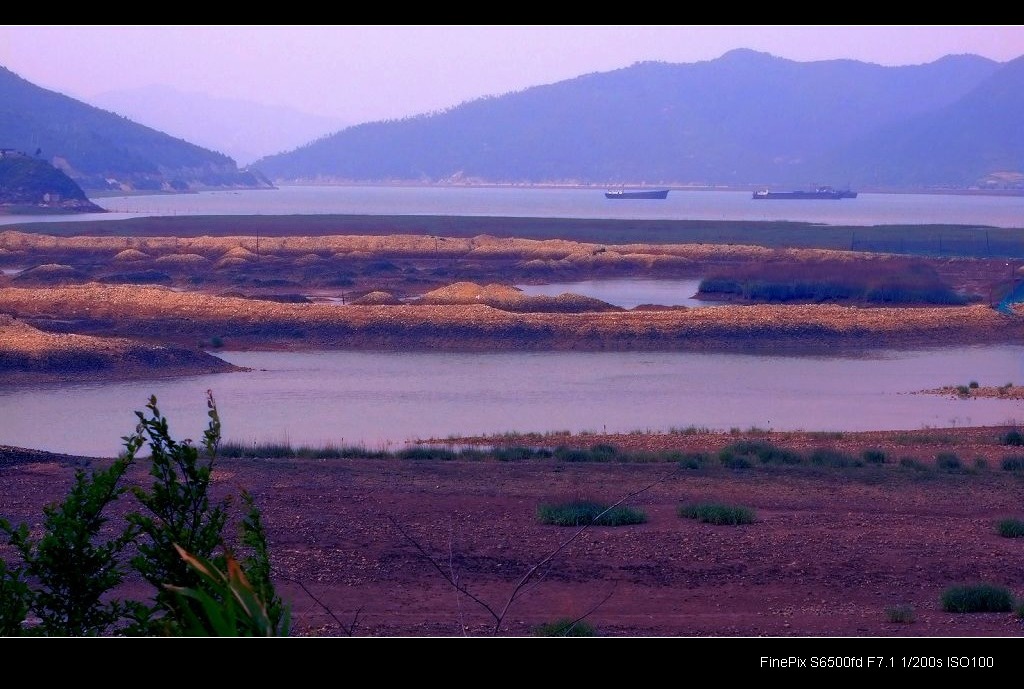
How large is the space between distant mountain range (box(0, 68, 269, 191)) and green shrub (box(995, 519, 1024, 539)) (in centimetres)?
8972

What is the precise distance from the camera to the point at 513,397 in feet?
71.2

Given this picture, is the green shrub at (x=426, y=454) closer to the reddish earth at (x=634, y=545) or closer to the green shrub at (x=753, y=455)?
the reddish earth at (x=634, y=545)

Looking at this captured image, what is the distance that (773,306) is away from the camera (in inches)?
1330

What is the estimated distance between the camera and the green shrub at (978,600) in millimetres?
7867

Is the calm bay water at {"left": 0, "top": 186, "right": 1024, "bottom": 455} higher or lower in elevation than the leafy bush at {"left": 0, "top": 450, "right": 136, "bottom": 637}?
lower

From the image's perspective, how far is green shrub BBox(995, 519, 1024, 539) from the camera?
34.2 feet

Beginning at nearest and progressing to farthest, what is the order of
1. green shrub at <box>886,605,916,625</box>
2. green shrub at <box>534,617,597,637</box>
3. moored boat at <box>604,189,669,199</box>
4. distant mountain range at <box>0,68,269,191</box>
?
green shrub at <box>534,617,597,637</box>
green shrub at <box>886,605,916,625</box>
distant mountain range at <box>0,68,269,191</box>
moored boat at <box>604,189,669,199</box>

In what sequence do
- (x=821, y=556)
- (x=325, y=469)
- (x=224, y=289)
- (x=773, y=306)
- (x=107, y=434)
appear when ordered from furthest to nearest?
(x=224, y=289), (x=773, y=306), (x=107, y=434), (x=325, y=469), (x=821, y=556)

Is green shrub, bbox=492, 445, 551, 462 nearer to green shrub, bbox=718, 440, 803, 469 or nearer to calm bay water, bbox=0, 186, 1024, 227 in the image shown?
green shrub, bbox=718, 440, 803, 469

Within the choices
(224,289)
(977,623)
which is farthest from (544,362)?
(977,623)

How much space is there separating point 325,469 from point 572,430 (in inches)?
226

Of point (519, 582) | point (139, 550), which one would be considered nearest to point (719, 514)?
point (519, 582)

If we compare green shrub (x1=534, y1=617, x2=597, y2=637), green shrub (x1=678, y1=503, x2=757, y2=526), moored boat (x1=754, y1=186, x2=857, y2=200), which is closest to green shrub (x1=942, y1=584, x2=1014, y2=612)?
green shrub (x1=534, y1=617, x2=597, y2=637)
